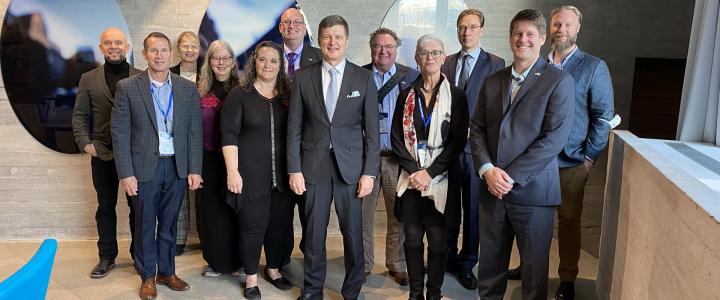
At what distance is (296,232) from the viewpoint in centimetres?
462

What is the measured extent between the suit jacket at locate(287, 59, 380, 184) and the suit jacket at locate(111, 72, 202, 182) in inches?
26.0

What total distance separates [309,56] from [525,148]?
5.42ft

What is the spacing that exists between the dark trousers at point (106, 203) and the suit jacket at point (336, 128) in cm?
132

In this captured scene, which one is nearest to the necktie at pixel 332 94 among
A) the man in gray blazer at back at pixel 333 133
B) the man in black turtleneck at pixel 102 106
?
the man in gray blazer at back at pixel 333 133

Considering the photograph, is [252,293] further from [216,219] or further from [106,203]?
[106,203]

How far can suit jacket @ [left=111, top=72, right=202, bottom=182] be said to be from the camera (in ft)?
9.76

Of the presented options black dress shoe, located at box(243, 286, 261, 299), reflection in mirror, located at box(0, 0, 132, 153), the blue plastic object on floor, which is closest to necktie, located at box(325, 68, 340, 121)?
black dress shoe, located at box(243, 286, 261, 299)

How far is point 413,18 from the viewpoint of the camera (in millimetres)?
4352

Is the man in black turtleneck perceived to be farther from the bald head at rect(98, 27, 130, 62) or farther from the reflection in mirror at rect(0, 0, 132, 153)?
the reflection in mirror at rect(0, 0, 132, 153)

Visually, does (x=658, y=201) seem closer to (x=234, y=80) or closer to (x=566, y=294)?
(x=566, y=294)

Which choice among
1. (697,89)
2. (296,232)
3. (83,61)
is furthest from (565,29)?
(83,61)

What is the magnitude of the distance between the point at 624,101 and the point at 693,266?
330 cm

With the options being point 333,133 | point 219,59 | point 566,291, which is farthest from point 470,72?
point 219,59

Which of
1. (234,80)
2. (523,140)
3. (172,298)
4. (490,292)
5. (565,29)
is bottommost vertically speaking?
(172,298)
